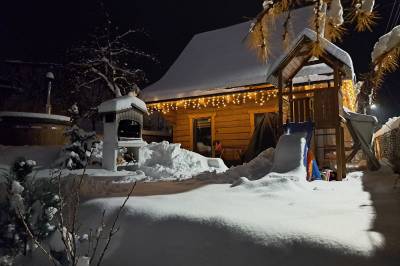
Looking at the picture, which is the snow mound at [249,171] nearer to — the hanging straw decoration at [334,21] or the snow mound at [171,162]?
the snow mound at [171,162]


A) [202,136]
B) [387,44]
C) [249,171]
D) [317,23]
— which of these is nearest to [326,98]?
[249,171]

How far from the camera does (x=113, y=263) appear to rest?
3.89 metres

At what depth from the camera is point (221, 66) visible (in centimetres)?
1566

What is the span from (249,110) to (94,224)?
10466 millimetres

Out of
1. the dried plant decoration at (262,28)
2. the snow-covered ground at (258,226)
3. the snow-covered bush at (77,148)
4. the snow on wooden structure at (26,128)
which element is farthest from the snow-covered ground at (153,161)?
the dried plant decoration at (262,28)

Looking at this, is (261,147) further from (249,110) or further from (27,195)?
(27,195)

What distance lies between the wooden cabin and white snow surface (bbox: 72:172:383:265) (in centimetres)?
511

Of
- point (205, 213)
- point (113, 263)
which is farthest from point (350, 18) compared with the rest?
point (113, 263)

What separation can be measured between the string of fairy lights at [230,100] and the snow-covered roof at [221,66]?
325 mm

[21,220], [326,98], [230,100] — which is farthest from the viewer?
[230,100]

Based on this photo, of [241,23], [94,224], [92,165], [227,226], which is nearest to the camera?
[227,226]

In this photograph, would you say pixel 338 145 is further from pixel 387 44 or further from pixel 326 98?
pixel 387 44

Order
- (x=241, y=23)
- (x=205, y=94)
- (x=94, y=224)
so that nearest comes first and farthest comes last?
1. (x=94, y=224)
2. (x=205, y=94)
3. (x=241, y=23)

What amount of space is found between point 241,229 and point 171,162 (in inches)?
297
